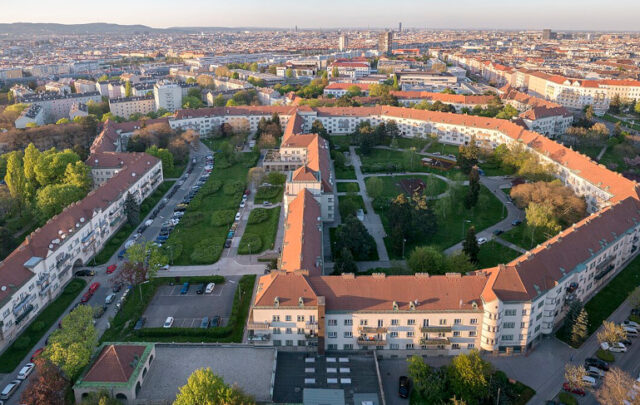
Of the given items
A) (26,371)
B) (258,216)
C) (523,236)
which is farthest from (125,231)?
(523,236)

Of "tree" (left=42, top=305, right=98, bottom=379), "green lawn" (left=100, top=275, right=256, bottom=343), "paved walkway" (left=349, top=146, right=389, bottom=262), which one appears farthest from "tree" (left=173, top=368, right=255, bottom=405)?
"paved walkway" (left=349, top=146, right=389, bottom=262)

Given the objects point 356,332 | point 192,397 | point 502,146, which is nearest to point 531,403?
point 356,332

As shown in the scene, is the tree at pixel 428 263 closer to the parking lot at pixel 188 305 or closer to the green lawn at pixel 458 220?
the green lawn at pixel 458 220

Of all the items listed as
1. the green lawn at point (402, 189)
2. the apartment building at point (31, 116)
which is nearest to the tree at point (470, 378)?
the green lawn at point (402, 189)

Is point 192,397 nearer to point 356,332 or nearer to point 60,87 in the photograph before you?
point 356,332

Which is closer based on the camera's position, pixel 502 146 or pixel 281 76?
pixel 502 146

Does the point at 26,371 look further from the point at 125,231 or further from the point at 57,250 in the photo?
the point at 125,231

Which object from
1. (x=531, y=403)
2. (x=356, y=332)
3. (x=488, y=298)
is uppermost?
(x=488, y=298)
